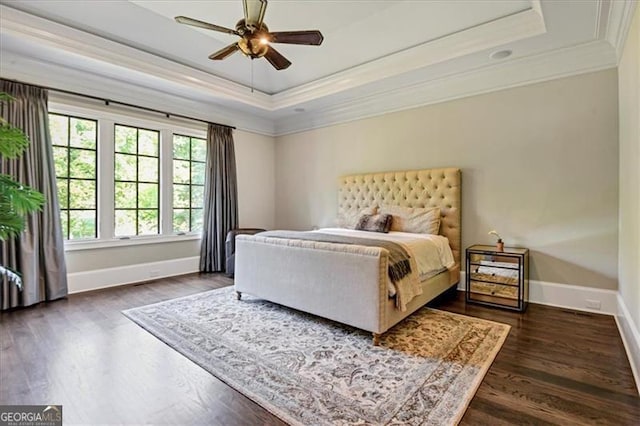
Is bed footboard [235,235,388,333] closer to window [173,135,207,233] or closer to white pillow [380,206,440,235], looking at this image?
white pillow [380,206,440,235]

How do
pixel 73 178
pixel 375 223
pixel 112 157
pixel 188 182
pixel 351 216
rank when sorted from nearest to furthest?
1. pixel 73 178
2. pixel 375 223
3. pixel 112 157
4. pixel 351 216
5. pixel 188 182

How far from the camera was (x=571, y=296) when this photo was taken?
11.3 ft

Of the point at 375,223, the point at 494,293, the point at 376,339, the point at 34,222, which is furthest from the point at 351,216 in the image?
the point at 34,222

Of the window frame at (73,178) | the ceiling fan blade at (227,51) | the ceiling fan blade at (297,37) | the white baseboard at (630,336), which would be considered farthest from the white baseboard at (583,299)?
the window frame at (73,178)

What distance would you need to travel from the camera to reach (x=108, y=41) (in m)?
3.65

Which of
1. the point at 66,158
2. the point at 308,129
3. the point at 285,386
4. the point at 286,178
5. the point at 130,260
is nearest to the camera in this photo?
the point at 285,386

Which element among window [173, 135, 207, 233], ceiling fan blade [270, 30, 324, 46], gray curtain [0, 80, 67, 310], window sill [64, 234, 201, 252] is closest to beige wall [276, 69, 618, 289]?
ceiling fan blade [270, 30, 324, 46]

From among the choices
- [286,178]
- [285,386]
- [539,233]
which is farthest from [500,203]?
[286,178]

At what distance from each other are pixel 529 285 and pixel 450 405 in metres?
2.50

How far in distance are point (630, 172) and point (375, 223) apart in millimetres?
2495

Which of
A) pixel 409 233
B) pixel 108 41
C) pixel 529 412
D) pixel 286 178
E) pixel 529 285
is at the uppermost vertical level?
pixel 108 41

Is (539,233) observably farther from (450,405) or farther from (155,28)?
(155,28)

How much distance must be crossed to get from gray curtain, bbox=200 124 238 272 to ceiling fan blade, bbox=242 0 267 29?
3075mm

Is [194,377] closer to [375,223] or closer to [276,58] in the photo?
[276,58]
